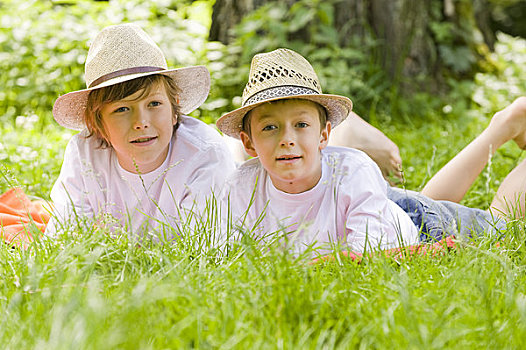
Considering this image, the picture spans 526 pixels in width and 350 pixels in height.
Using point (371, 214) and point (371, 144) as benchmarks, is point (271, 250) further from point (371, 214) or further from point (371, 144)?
point (371, 144)

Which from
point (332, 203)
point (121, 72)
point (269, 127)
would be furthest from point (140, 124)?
point (332, 203)

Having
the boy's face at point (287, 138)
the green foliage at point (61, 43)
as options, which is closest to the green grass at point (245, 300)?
the boy's face at point (287, 138)

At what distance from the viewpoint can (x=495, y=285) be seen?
1979 millimetres

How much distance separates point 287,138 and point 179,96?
0.80 metres

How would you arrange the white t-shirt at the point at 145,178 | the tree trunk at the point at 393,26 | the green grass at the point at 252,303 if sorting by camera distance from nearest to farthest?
1. the green grass at the point at 252,303
2. the white t-shirt at the point at 145,178
3. the tree trunk at the point at 393,26

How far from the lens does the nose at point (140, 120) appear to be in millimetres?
2850

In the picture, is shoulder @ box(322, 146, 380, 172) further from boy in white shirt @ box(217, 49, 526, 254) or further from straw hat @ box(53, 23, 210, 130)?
straw hat @ box(53, 23, 210, 130)

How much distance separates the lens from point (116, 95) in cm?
286

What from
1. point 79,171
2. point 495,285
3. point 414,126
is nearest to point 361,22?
point 414,126

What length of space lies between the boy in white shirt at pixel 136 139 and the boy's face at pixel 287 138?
38 centimetres

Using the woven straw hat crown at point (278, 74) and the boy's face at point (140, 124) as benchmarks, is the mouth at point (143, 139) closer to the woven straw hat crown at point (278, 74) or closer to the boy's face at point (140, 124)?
the boy's face at point (140, 124)

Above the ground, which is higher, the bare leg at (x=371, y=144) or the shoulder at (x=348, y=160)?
the shoulder at (x=348, y=160)

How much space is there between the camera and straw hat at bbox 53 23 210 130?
2869 mm

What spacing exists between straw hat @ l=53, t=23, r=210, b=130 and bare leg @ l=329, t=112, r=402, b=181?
1034 millimetres
